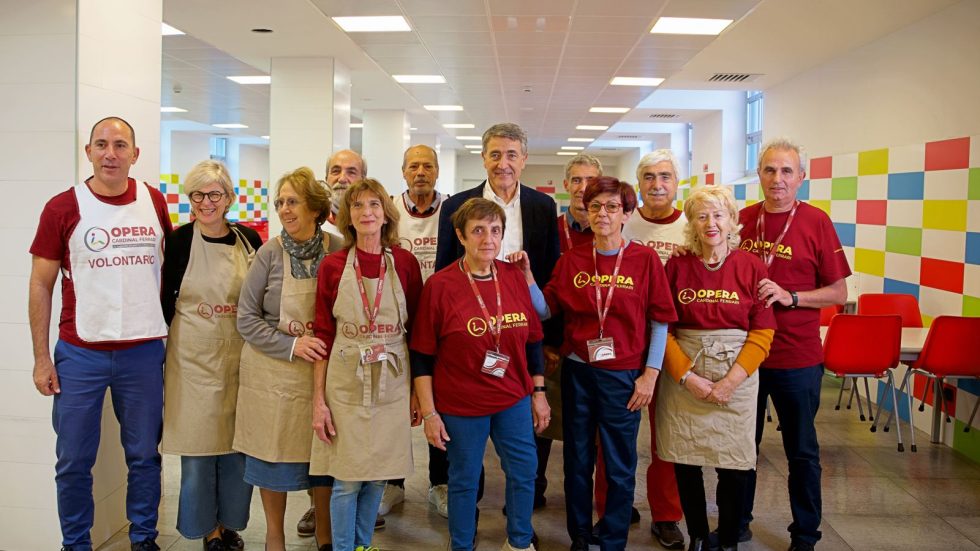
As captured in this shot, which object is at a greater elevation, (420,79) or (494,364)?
(420,79)

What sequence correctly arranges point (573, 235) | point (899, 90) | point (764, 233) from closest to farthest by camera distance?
point (764, 233)
point (573, 235)
point (899, 90)

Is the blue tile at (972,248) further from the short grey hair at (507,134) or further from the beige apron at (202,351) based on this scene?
the beige apron at (202,351)

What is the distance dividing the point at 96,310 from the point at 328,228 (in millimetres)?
1771

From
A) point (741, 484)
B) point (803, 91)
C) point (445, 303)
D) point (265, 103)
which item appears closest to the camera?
point (445, 303)

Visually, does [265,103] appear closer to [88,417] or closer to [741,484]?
[88,417]

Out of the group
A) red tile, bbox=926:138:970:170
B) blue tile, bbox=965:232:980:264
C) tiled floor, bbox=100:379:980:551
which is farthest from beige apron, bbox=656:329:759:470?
red tile, bbox=926:138:970:170

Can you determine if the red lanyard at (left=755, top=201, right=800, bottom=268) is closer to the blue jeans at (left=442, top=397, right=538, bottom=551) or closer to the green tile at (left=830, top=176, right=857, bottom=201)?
the blue jeans at (left=442, top=397, right=538, bottom=551)

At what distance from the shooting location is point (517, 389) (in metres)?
2.81

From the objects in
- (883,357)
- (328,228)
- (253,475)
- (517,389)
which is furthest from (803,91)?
(253,475)

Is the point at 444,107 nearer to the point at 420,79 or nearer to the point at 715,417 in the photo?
the point at 420,79

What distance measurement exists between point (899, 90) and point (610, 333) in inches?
197

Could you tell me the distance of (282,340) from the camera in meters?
2.78

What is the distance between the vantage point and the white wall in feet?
17.7

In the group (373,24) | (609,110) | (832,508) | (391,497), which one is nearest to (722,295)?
(832,508)
